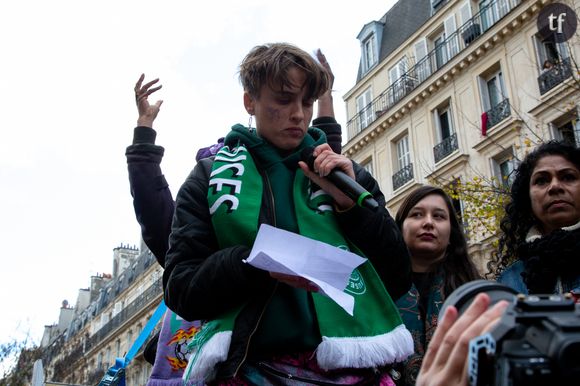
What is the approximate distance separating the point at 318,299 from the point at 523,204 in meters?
2.00

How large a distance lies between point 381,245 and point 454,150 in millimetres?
19531

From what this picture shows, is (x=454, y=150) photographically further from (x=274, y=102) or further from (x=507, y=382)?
(x=507, y=382)

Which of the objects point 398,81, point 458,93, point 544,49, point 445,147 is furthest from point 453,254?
point 398,81

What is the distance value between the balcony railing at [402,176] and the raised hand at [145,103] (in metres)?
19.7

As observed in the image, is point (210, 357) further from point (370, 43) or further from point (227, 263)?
point (370, 43)

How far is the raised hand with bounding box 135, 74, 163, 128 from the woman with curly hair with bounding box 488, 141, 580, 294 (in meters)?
2.08

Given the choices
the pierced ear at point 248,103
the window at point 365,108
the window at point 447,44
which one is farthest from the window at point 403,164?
the pierced ear at point 248,103

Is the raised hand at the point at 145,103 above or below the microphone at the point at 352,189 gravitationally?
above

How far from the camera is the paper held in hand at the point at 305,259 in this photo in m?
2.00

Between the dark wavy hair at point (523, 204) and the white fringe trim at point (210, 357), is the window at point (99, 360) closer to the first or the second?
the dark wavy hair at point (523, 204)

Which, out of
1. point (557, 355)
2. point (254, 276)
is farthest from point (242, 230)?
point (557, 355)

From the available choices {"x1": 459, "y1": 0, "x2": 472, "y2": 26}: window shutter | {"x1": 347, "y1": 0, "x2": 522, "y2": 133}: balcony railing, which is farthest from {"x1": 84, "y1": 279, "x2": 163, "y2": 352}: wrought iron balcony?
{"x1": 459, "y1": 0, "x2": 472, "y2": 26}: window shutter

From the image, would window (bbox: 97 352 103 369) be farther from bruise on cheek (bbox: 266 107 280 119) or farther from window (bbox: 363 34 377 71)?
bruise on cheek (bbox: 266 107 280 119)

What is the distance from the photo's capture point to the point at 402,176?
2356 centimetres
